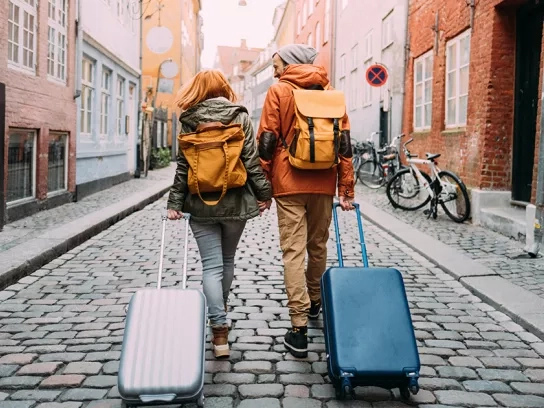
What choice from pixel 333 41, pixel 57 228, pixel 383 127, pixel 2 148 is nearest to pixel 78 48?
pixel 2 148

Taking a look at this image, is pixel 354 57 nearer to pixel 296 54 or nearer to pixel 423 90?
pixel 423 90

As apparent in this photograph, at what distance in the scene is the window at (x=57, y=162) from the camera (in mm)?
10987

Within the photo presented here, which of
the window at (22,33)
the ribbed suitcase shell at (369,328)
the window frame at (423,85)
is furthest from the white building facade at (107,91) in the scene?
the ribbed suitcase shell at (369,328)

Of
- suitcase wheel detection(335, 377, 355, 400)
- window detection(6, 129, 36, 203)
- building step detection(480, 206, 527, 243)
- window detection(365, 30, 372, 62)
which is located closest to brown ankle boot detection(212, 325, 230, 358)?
suitcase wheel detection(335, 377, 355, 400)

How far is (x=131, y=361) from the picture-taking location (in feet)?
9.33

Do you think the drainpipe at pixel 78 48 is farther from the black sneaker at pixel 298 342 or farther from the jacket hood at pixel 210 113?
the black sneaker at pixel 298 342

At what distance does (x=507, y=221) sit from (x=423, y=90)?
564cm

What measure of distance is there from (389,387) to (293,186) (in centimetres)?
124

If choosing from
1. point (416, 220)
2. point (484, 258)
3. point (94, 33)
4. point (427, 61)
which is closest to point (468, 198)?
point (416, 220)

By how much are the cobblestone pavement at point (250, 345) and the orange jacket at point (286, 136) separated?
99cm

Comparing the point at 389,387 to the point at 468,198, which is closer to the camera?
the point at 389,387

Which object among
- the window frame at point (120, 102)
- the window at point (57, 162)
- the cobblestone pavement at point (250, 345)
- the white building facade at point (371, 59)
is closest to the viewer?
the cobblestone pavement at point (250, 345)

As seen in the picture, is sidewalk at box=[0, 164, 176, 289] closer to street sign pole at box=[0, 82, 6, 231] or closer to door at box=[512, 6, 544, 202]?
street sign pole at box=[0, 82, 6, 231]

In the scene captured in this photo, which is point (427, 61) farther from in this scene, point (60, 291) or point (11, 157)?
point (60, 291)
